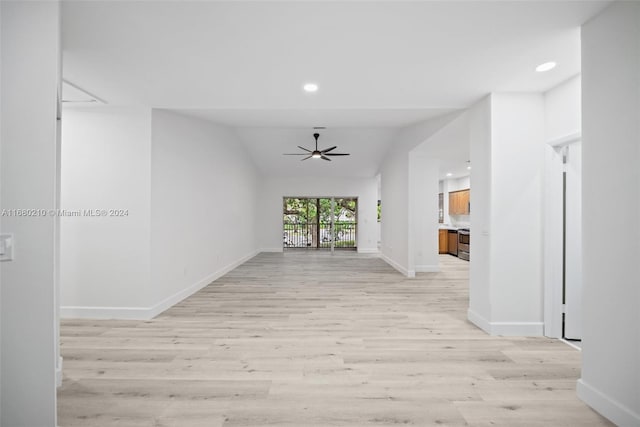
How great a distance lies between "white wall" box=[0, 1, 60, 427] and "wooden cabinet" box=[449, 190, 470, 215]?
9.36 meters

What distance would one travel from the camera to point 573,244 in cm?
310

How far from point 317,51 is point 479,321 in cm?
314

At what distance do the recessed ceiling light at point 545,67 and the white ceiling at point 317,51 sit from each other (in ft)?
0.22

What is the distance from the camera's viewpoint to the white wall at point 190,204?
154 inches

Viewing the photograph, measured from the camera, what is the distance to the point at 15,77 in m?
1.55

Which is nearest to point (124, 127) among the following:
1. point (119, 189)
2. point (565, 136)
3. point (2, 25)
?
point (119, 189)

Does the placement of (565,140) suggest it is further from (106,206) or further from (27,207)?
(106,206)

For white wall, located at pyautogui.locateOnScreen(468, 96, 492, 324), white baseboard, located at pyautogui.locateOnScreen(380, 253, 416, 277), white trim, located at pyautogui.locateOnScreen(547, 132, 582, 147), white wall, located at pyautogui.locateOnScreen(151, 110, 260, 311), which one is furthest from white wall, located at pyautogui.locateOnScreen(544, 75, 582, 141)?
white wall, located at pyautogui.locateOnScreen(151, 110, 260, 311)

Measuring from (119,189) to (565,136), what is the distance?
4.68 m

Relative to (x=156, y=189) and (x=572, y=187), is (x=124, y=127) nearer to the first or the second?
(x=156, y=189)

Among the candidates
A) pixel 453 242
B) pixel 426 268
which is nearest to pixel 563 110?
pixel 426 268

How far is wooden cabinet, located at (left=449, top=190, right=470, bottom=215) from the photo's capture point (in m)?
9.23

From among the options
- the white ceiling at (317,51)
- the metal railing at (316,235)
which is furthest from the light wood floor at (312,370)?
the metal railing at (316,235)

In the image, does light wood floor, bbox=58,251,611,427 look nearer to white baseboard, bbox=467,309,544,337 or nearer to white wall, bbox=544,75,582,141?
white baseboard, bbox=467,309,544,337
